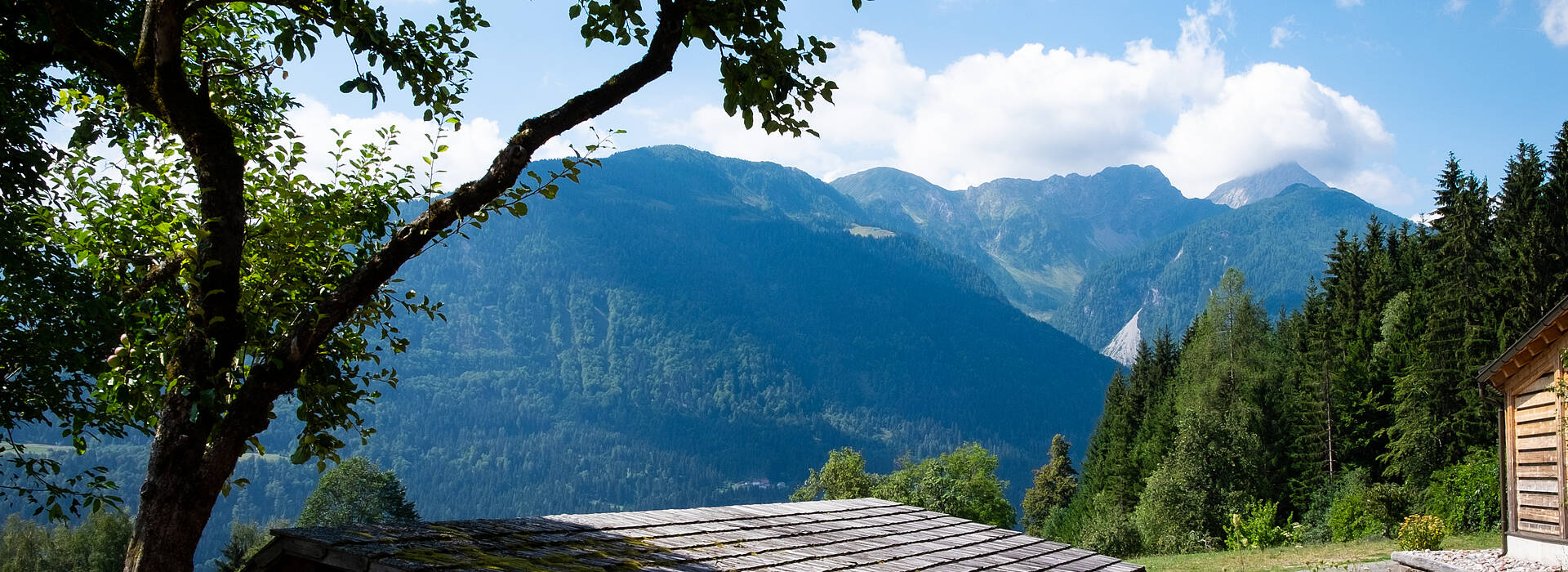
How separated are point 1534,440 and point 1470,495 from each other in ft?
50.1

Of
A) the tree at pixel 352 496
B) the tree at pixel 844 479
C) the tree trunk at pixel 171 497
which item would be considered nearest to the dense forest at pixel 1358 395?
the tree at pixel 844 479

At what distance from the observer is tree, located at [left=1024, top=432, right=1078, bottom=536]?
84500mm

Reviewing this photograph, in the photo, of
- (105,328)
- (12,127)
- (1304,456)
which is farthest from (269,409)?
(1304,456)

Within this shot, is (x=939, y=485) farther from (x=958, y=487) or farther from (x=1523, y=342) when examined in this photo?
(x=1523, y=342)

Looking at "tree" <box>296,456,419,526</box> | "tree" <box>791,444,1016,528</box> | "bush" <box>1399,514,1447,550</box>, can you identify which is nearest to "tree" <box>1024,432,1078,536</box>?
"tree" <box>791,444,1016,528</box>

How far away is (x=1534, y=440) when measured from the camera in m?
19.5

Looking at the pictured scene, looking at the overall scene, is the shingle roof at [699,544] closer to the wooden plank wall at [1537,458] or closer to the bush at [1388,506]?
the wooden plank wall at [1537,458]

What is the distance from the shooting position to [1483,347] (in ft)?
121

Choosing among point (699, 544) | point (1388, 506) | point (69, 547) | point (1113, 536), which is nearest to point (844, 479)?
point (1113, 536)

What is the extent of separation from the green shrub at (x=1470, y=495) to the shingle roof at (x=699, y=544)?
1113 inches

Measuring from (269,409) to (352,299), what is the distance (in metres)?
0.99

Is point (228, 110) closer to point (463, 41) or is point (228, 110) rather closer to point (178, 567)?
point (463, 41)

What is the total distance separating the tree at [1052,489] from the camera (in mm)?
84500

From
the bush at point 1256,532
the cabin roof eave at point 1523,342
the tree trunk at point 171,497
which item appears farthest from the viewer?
the bush at point 1256,532
